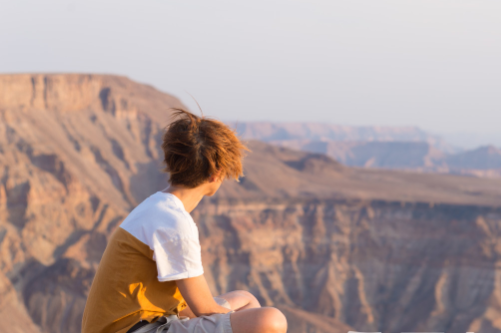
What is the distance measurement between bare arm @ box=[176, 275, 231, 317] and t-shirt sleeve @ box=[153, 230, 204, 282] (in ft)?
0.24

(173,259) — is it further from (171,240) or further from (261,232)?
(261,232)

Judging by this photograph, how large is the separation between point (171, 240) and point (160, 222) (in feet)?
0.43

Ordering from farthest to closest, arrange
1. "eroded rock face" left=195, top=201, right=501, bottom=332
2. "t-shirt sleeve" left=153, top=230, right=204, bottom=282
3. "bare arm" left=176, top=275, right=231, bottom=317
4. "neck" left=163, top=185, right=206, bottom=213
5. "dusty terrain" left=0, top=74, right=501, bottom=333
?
"eroded rock face" left=195, top=201, right=501, bottom=332 < "dusty terrain" left=0, top=74, right=501, bottom=333 < "neck" left=163, top=185, right=206, bottom=213 < "bare arm" left=176, top=275, right=231, bottom=317 < "t-shirt sleeve" left=153, top=230, right=204, bottom=282

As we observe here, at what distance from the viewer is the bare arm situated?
11.0 feet

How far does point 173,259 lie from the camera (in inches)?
130

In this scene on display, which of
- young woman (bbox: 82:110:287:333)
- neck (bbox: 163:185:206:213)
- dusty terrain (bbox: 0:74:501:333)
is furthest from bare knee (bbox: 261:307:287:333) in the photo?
dusty terrain (bbox: 0:74:501:333)

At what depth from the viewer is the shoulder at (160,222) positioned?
129 inches

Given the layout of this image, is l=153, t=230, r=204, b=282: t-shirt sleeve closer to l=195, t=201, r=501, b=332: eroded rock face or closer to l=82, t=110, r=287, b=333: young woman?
l=82, t=110, r=287, b=333: young woman

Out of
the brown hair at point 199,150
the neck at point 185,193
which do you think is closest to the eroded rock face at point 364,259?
the neck at point 185,193

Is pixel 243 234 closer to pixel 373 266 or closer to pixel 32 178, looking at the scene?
pixel 373 266

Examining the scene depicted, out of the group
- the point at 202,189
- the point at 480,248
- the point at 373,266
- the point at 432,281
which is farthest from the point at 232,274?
the point at 202,189

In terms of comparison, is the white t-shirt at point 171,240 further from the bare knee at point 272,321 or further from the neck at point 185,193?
the bare knee at point 272,321


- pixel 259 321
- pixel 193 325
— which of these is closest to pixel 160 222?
pixel 193 325

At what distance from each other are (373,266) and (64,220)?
1250 inches
